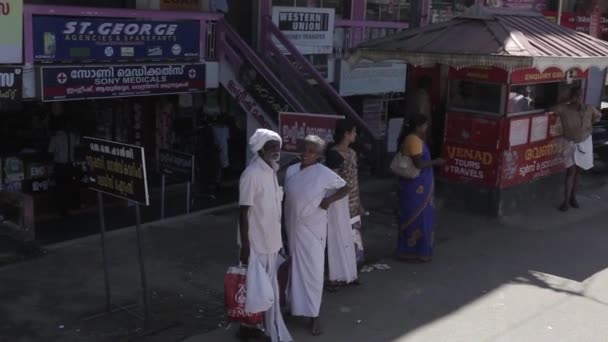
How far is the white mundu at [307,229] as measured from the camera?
5754mm

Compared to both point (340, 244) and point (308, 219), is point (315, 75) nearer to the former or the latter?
point (340, 244)

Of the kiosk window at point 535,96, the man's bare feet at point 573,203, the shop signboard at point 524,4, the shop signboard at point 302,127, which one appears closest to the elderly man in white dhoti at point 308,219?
the shop signboard at point 302,127

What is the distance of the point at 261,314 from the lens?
18.5ft

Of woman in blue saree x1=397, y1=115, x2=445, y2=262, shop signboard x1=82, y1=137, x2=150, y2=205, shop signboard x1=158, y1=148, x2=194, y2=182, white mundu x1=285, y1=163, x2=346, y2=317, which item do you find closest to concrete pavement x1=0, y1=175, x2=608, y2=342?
woman in blue saree x1=397, y1=115, x2=445, y2=262

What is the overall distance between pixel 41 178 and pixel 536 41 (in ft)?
22.3

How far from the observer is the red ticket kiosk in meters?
A: 9.87

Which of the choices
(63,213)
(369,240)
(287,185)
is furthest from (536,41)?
(63,213)

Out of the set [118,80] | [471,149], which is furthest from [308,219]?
[471,149]

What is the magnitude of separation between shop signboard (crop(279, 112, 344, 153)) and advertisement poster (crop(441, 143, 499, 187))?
8.88ft

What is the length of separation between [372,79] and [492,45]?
4789 mm

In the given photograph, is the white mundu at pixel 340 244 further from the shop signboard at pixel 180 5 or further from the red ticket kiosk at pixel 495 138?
the shop signboard at pixel 180 5

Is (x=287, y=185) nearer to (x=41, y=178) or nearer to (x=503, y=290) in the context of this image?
(x=503, y=290)

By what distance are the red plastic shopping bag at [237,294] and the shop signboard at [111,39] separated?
13.8 feet

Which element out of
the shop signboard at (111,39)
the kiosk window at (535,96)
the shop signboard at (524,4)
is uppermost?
the shop signboard at (524,4)
